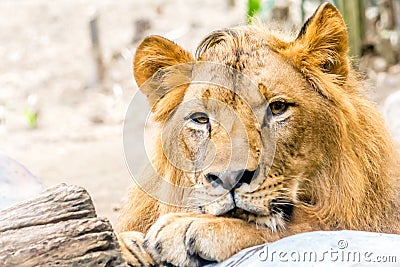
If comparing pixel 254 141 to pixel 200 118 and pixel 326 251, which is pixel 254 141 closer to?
pixel 200 118

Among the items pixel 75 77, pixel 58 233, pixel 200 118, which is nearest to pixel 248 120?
pixel 200 118

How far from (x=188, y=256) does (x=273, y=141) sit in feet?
1.71

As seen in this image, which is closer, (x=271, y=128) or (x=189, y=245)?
(x=189, y=245)

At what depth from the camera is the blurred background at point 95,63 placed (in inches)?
301

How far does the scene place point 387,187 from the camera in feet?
9.98

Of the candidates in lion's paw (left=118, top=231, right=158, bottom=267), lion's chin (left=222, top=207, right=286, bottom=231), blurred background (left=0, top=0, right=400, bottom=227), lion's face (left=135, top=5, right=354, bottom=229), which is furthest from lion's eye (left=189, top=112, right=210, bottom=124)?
blurred background (left=0, top=0, right=400, bottom=227)

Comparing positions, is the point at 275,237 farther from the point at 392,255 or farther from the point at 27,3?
the point at 27,3

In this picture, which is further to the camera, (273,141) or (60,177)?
(60,177)

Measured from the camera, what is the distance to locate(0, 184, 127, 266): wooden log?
2.47 meters

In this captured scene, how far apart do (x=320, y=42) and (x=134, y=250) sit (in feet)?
3.55

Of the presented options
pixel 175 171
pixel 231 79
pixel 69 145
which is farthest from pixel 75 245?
pixel 69 145

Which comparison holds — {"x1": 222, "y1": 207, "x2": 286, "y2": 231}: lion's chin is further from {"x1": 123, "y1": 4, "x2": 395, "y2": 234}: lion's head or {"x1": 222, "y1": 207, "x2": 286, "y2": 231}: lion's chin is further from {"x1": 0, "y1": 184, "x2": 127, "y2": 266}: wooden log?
{"x1": 0, "y1": 184, "x2": 127, "y2": 266}: wooden log

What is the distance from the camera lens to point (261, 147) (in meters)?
2.76

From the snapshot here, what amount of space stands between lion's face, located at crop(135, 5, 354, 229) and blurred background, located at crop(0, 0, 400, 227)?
256 cm
